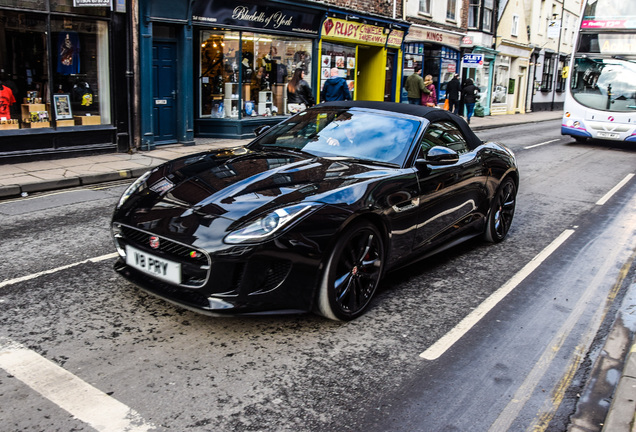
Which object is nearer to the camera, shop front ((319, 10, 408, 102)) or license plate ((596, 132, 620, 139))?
license plate ((596, 132, 620, 139))

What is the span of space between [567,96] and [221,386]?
17824 millimetres

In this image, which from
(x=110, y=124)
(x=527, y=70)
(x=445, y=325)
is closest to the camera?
(x=445, y=325)

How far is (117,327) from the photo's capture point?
4020mm

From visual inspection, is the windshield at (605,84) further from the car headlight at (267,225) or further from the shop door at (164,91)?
the car headlight at (267,225)

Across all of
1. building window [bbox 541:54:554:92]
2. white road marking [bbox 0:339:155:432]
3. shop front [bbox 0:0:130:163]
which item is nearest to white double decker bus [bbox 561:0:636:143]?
shop front [bbox 0:0:130:163]

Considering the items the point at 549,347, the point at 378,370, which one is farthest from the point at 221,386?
the point at 549,347

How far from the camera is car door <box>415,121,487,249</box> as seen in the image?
16.5ft

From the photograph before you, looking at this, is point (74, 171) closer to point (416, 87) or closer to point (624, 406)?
point (624, 406)

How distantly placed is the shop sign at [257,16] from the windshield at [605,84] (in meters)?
8.15

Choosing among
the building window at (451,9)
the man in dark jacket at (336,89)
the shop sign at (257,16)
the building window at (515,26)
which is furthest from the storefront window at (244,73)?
the building window at (515,26)

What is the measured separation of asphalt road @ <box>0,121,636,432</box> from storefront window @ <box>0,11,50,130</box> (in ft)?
18.9

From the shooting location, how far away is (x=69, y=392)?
10.5ft

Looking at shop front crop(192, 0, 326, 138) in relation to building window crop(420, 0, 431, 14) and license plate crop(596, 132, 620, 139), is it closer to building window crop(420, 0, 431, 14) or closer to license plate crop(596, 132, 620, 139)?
building window crop(420, 0, 431, 14)

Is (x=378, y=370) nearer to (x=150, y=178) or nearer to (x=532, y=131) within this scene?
(x=150, y=178)
